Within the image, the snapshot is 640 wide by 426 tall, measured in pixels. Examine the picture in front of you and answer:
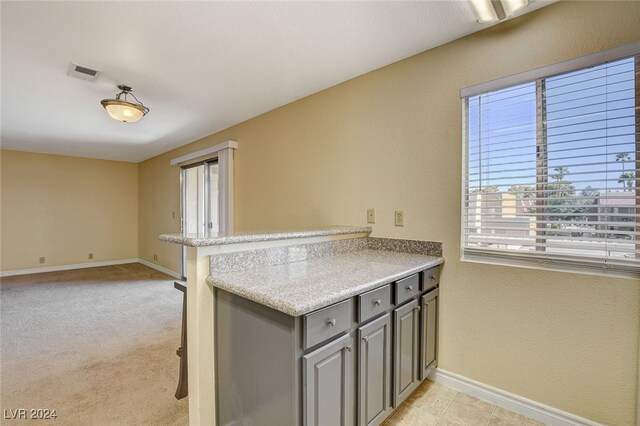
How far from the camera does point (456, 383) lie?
6.68 ft

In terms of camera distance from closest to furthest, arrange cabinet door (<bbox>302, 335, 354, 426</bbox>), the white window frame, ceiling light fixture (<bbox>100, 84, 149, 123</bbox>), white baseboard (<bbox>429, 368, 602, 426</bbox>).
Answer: cabinet door (<bbox>302, 335, 354, 426</bbox>), white baseboard (<bbox>429, 368, 602, 426</bbox>), ceiling light fixture (<bbox>100, 84, 149, 123</bbox>), the white window frame

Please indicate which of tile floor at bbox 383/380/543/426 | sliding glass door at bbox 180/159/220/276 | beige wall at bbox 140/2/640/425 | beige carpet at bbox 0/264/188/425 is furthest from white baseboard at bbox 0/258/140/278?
tile floor at bbox 383/380/543/426

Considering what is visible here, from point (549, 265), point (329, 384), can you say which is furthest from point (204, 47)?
point (549, 265)

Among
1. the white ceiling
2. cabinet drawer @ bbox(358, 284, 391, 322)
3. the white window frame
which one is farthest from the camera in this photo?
the white window frame

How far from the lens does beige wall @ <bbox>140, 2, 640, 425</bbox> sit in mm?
1547

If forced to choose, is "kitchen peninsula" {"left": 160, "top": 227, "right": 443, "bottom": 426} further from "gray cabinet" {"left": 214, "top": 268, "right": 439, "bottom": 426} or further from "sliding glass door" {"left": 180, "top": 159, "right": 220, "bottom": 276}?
"sliding glass door" {"left": 180, "top": 159, "right": 220, "bottom": 276}

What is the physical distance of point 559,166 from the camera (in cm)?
169

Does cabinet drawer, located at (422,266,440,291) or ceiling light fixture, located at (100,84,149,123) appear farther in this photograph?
ceiling light fixture, located at (100,84,149,123)

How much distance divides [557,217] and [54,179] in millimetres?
8020

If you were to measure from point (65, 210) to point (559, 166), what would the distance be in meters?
8.00

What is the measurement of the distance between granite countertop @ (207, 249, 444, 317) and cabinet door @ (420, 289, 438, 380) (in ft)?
0.84

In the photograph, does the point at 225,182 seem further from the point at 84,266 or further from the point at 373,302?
the point at 84,266

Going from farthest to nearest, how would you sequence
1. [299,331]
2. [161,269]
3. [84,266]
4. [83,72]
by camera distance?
[84,266]
[161,269]
[83,72]
[299,331]

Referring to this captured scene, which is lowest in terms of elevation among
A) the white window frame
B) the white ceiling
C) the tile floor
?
the tile floor
